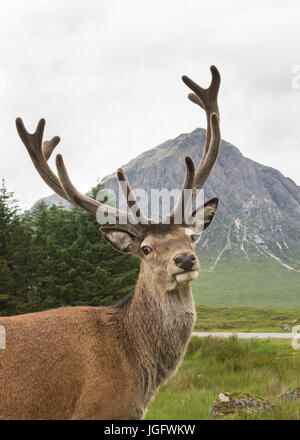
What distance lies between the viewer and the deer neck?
4523 mm

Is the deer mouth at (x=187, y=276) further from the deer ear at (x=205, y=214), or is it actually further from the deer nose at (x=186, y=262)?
the deer ear at (x=205, y=214)

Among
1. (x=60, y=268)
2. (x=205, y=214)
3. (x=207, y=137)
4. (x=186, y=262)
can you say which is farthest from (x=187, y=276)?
(x=60, y=268)

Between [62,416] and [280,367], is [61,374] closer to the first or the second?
[62,416]

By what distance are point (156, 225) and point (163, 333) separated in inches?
46.5

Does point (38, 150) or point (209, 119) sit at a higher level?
point (209, 119)

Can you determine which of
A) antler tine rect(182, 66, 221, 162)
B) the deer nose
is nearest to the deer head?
the deer nose

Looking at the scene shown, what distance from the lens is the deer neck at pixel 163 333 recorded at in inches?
178

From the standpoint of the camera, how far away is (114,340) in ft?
14.9

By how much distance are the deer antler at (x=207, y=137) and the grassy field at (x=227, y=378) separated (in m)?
3.30

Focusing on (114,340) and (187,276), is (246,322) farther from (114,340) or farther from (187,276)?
(187,276)

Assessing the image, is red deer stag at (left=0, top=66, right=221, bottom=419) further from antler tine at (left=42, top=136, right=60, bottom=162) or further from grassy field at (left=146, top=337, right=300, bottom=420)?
grassy field at (left=146, top=337, right=300, bottom=420)

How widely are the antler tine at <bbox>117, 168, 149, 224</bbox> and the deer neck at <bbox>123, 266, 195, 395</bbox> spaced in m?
0.75
